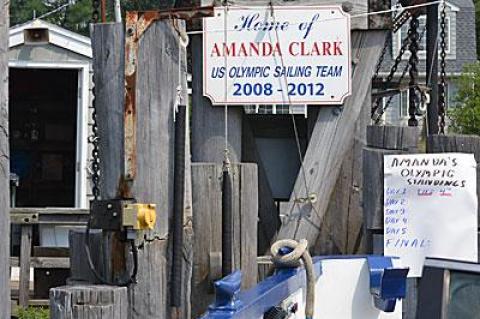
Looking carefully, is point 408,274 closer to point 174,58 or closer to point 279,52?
point 279,52

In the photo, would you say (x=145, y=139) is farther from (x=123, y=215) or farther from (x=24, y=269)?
(x=24, y=269)

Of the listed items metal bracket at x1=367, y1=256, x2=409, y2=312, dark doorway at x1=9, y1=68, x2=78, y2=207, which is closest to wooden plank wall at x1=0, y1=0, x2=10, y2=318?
metal bracket at x1=367, y1=256, x2=409, y2=312

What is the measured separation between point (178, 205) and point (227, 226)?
47 centimetres

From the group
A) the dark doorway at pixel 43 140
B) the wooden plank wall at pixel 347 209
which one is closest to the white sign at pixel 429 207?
the wooden plank wall at pixel 347 209

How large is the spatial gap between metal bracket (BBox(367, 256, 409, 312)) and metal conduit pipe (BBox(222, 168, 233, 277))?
891 millimetres

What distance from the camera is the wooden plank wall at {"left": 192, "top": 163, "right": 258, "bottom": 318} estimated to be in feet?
16.3

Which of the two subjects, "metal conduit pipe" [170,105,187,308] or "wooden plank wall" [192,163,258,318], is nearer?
"metal conduit pipe" [170,105,187,308]

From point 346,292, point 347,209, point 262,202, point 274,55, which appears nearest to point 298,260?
point 346,292

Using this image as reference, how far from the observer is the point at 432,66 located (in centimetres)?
814

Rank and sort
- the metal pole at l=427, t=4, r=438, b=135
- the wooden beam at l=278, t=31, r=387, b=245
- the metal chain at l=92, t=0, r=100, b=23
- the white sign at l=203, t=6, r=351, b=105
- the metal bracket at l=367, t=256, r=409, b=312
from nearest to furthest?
the metal bracket at l=367, t=256, r=409, b=312 < the white sign at l=203, t=6, r=351, b=105 < the wooden beam at l=278, t=31, r=387, b=245 < the metal chain at l=92, t=0, r=100, b=23 < the metal pole at l=427, t=4, r=438, b=135

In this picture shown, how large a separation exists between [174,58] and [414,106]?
10.3 feet

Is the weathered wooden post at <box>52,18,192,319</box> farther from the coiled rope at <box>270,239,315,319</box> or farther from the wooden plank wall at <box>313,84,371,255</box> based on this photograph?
the wooden plank wall at <box>313,84,371,255</box>

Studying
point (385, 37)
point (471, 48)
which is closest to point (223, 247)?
point (385, 37)

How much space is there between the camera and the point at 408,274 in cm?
567
